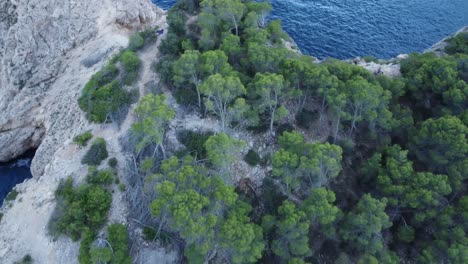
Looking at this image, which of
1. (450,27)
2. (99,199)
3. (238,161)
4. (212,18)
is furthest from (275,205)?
(450,27)

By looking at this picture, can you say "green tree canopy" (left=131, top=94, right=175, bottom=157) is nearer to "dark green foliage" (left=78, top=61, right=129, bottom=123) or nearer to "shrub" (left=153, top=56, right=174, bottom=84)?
"shrub" (left=153, top=56, right=174, bottom=84)

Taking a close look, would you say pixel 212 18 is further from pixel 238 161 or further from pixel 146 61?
pixel 238 161

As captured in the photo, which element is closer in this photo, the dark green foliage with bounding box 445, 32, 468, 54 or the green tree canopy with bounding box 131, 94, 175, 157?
the green tree canopy with bounding box 131, 94, 175, 157

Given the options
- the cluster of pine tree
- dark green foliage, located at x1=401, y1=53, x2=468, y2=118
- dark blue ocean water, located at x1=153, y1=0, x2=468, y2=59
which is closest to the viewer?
the cluster of pine tree

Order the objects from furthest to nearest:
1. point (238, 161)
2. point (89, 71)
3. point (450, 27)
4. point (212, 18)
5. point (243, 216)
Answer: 1. point (450, 27)
2. point (89, 71)
3. point (212, 18)
4. point (238, 161)
5. point (243, 216)

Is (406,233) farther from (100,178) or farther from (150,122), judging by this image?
(100,178)

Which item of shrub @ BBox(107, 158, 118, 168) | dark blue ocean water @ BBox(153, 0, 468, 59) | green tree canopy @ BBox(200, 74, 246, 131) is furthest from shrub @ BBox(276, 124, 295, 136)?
dark blue ocean water @ BBox(153, 0, 468, 59)

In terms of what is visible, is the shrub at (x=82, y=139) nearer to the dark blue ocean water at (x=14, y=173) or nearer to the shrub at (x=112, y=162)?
the shrub at (x=112, y=162)
